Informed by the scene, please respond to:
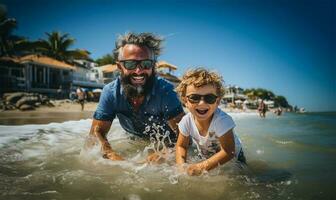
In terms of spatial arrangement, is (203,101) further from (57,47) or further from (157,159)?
(57,47)

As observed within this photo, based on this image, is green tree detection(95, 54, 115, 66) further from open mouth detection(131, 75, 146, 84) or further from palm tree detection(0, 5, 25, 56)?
open mouth detection(131, 75, 146, 84)

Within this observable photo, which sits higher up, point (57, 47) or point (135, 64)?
point (57, 47)

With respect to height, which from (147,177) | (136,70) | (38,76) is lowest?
(147,177)

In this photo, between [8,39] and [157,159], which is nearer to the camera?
Answer: [157,159]

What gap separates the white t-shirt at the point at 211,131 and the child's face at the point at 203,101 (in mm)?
109

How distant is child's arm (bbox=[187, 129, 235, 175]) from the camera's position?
2.82 m

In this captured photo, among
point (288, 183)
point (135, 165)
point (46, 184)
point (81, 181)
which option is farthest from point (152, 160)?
point (288, 183)

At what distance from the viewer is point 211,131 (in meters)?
3.17

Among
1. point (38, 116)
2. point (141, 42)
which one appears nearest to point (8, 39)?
point (38, 116)

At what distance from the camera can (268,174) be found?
3219mm

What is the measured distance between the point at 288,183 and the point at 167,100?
1902mm

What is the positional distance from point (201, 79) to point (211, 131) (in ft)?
1.77

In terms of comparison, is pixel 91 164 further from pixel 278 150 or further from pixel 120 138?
pixel 278 150

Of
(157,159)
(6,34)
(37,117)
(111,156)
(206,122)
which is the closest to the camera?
(206,122)
